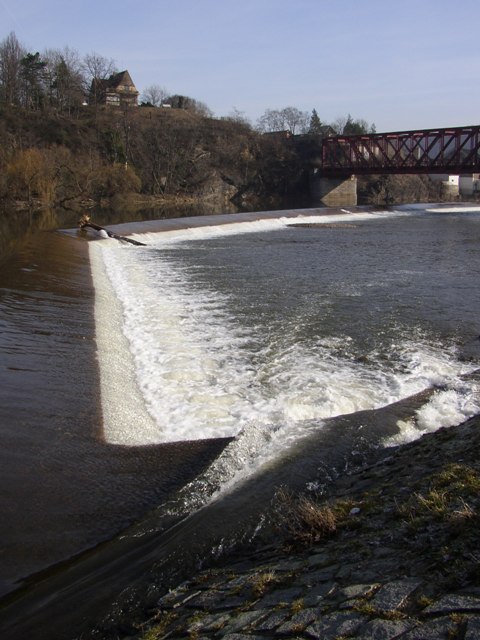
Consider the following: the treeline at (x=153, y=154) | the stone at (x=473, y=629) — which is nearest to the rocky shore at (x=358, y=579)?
the stone at (x=473, y=629)

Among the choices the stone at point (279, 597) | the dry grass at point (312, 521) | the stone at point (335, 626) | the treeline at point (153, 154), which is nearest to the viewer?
the stone at point (335, 626)

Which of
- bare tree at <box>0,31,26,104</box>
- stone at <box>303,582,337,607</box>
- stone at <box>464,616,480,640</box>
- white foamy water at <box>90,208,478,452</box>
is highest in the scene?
bare tree at <box>0,31,26,104</box>

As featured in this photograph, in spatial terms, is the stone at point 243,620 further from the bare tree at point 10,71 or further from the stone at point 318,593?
the bare tree at point 10,71

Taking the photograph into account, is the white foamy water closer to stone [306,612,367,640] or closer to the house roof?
stone [306,612,367,640]

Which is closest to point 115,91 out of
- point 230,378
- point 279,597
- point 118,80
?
point 118,80

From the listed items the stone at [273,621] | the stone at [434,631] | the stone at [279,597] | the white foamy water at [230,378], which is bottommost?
the white foamy water at [230,378]

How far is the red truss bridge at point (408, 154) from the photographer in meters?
59.3

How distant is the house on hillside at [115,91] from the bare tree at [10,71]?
40.7 ft

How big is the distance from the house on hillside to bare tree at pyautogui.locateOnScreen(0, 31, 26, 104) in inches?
488

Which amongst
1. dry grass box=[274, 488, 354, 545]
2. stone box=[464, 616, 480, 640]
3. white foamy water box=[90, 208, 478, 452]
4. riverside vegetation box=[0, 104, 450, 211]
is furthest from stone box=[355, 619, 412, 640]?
riverside vegetation box=[0, 104, 450, 211]

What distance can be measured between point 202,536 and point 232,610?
141 centimetres

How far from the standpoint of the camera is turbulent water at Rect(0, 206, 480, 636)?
6.54 metres

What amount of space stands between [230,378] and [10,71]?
86148 millimetres

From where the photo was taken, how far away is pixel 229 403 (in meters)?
8.10
